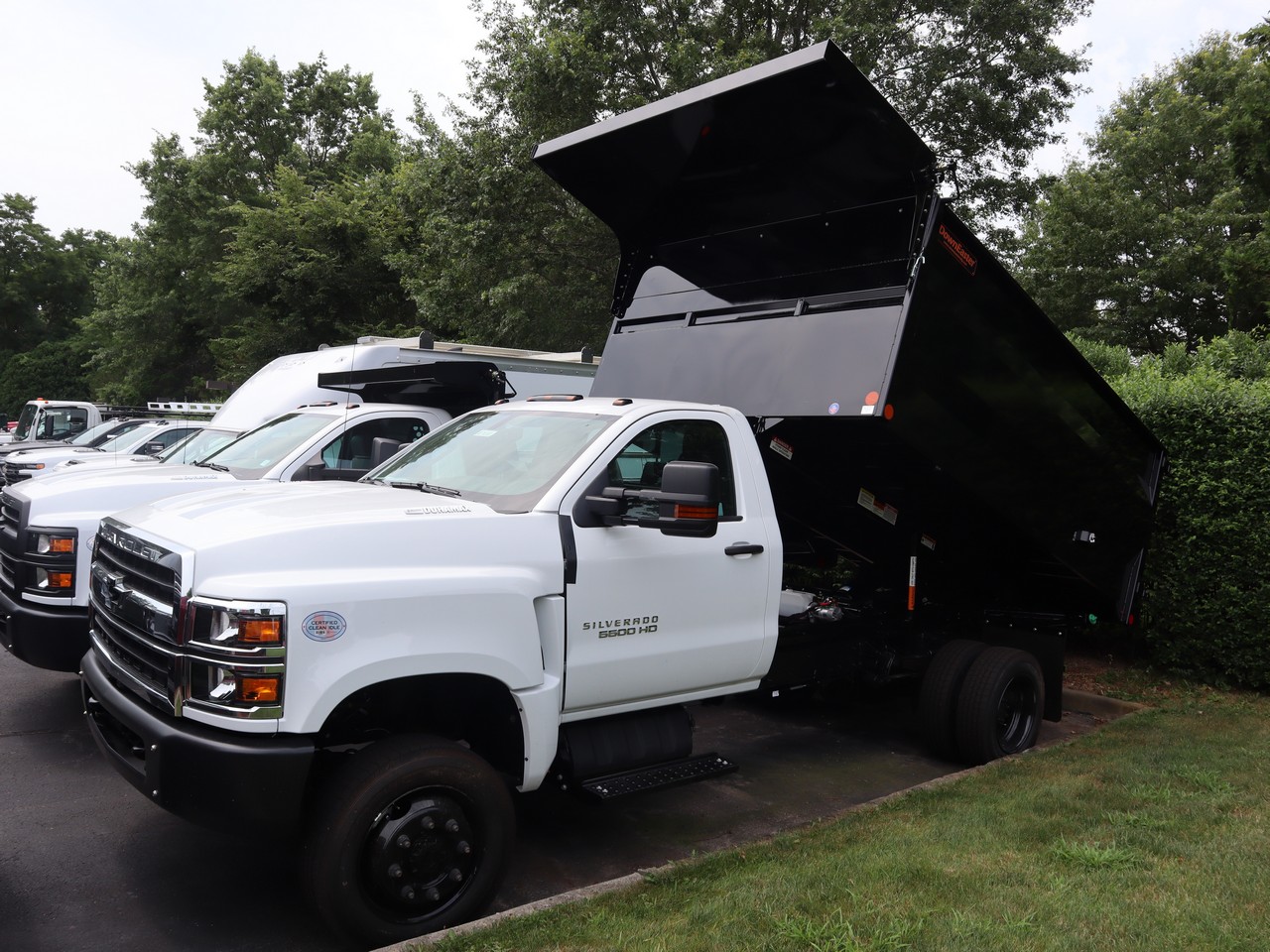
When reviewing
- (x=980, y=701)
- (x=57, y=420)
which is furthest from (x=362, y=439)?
(x=57, y=420)

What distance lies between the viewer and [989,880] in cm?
Result: 408

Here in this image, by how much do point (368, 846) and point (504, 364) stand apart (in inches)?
317

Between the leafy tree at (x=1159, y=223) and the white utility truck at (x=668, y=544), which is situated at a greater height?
the leafy tree at (x=1159, y=223)

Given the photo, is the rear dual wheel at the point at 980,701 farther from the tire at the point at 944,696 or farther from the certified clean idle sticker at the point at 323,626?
the certified clean idle sticker at the point at 323,626

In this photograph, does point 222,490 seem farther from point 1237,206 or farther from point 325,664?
point 1237,206

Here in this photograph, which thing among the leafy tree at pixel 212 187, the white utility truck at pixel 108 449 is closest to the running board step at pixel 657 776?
the white utility truck at pixel 108 449

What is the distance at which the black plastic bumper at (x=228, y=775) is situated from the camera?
3.37 m

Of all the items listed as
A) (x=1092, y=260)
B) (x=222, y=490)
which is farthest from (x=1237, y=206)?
(x=222, y=490)

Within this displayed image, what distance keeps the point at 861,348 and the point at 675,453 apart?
1.11 metres

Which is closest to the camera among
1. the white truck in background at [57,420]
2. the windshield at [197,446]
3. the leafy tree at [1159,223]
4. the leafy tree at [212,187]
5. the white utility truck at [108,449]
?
the windshield at [197,446]

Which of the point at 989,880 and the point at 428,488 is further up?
the point at 428,488

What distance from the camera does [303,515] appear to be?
154 inches

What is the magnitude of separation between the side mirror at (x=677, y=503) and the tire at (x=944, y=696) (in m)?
2.71

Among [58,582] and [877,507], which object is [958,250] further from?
[58,582]
